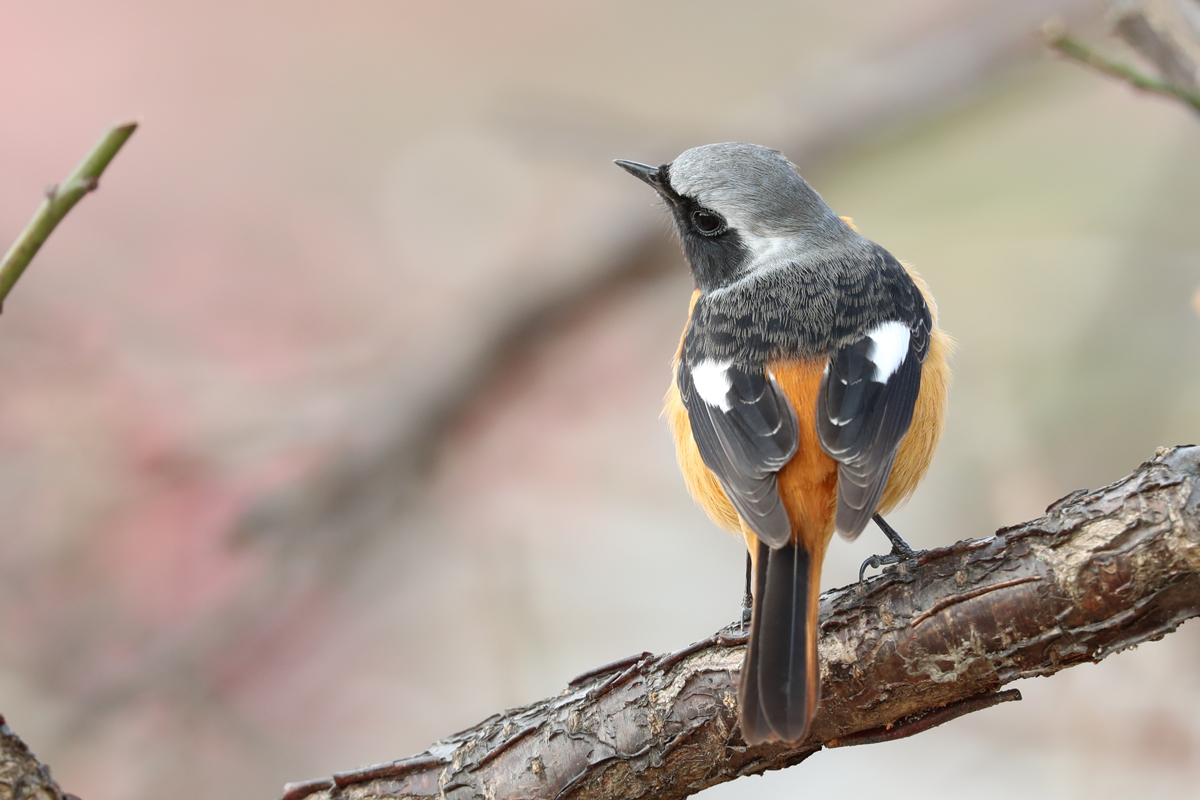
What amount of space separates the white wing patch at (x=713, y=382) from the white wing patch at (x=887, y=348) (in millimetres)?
445

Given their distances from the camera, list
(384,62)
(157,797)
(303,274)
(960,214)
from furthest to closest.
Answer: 1. (384,62)
2. (960,214)
3. (303,274)
4. (157,797)

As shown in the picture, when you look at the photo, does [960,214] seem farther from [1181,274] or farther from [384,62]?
[384,62]

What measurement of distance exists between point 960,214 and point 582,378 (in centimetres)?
330

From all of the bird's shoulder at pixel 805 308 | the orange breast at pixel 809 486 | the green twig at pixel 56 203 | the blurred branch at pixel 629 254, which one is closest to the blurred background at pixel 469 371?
the blurred branch at pixel 629 254

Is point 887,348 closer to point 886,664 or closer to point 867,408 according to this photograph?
point 867,408

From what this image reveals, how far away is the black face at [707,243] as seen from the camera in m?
3.93

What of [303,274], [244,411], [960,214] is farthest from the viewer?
[960,214]

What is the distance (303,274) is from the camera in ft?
23.2

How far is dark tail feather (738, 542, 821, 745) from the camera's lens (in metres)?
2.26

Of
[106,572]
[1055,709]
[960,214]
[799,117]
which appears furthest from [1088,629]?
[960,214]

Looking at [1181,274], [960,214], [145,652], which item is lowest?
[145,652]

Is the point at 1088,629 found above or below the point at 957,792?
below

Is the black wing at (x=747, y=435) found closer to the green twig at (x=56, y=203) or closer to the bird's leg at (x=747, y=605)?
the bird's leg at (x=747, y=605)

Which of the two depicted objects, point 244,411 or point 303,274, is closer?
point 244,411
